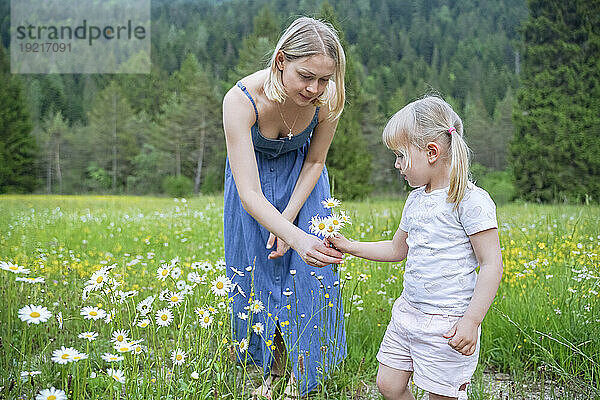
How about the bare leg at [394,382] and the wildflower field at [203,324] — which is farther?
the bare leg at [394,382]

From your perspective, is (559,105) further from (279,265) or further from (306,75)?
(306,75)

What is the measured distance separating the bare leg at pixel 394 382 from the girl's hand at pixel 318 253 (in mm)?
398

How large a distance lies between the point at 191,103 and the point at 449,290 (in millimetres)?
26325

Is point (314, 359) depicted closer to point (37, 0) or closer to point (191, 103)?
point (191, 103)

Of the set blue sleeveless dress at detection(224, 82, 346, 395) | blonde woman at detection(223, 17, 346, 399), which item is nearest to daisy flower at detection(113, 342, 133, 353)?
blonde woman at detection(223, 17, 346, 399)

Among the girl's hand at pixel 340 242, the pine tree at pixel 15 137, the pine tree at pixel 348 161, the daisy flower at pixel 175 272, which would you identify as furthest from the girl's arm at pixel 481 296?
the pine tree at pixel 15 137

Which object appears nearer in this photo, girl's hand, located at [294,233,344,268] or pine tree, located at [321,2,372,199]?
girl's hand, located at [294,233,344,268]

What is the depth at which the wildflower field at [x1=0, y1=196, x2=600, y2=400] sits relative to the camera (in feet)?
5.76

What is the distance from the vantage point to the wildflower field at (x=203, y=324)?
1756 millimetres

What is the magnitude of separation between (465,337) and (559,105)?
19.7 m

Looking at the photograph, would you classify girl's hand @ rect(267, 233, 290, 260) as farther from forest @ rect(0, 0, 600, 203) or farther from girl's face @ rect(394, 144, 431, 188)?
forest @ rect(0, 0, 600, 203)

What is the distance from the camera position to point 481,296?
169 centimetres

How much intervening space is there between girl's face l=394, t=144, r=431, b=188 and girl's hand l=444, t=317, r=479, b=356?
0.46 m

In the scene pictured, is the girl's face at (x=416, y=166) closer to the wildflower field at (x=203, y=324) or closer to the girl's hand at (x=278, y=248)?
the wildflower field at (x=203, y=324)
